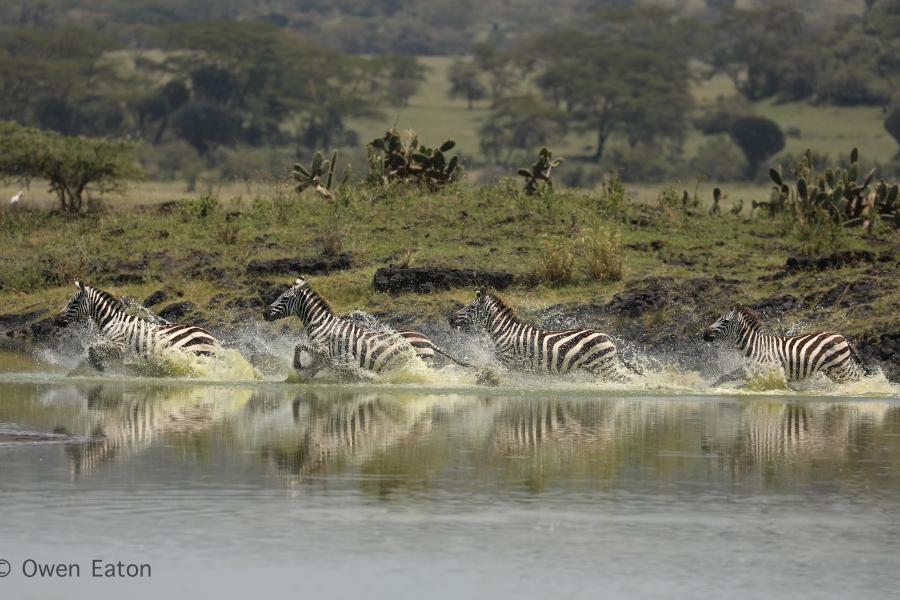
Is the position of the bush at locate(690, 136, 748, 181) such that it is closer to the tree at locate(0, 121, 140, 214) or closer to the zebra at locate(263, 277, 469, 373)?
the tree at locate(0, 121, 140, 214)

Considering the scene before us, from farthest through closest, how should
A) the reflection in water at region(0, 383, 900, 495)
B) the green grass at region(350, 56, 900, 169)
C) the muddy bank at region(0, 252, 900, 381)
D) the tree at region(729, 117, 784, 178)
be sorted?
the green grass at region(350, 56, 900, 169) → the tree at region(729, 117, 784, 178) → the muddy bank at region(0, 252, 900, 381) → the reflection in water at region(0, 383, 900, 495)

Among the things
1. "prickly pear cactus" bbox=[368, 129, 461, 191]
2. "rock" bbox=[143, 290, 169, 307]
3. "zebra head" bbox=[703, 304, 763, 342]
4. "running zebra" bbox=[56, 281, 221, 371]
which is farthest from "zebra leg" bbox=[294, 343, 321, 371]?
"prickly pear cactus" bbox=[368, 129, 461, 191]

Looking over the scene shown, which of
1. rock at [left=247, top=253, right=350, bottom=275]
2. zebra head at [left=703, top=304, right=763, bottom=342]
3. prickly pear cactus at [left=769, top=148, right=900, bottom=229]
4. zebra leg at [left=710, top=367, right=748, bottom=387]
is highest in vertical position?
prickly pear cactus at [left=769, top=148, right=900, bottom=229]

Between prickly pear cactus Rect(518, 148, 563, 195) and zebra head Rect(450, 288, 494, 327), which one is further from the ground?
prickly pear cactus Rect(518, 148, 563, 195)

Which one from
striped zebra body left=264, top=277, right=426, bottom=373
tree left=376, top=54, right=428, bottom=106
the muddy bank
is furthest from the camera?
tree left=376, top=54, right=428, bottom=106

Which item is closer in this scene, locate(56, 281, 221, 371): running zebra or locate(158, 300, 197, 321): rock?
locate(56, 281, 221, 371): running zebra

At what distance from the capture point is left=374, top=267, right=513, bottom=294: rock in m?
26.4

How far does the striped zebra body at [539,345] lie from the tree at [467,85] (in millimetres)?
72311

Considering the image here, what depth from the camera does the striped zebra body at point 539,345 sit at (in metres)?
20.0

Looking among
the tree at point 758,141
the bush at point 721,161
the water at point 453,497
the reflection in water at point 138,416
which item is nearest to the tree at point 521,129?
the bush at point 721,161

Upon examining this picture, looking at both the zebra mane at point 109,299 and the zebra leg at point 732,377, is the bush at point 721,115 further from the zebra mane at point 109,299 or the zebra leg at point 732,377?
the zebra mane at point 109,299

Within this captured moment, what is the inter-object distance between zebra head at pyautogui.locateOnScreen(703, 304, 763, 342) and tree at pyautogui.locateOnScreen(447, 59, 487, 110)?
72994mm

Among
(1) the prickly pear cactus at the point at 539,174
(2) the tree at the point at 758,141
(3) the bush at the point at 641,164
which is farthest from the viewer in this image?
(2) the tree at the point at 758,141

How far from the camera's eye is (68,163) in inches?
1400
